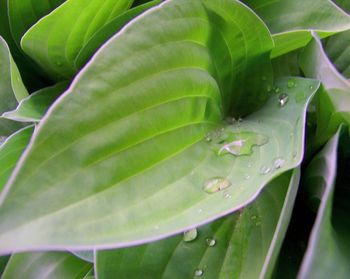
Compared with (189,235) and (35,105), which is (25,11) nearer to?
(35,105)

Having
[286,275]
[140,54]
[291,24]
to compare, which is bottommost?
[286,275]

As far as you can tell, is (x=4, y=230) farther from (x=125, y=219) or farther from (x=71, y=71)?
(x=71, y=71)

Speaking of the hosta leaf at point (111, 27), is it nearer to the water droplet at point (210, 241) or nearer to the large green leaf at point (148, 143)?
the large green leaf at point (148, 143)

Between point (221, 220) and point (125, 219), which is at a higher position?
point (125, 219)

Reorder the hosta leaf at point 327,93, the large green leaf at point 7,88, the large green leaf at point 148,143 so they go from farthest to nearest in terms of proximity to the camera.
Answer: the large green leaf at point 7,88
the hosta leaf at point 327,93
the large green leaf at point 148,143

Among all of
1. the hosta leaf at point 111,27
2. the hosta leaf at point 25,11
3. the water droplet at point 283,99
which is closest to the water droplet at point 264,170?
the water droplet at point 283,99

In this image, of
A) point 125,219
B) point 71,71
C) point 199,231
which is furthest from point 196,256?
point 71,71
